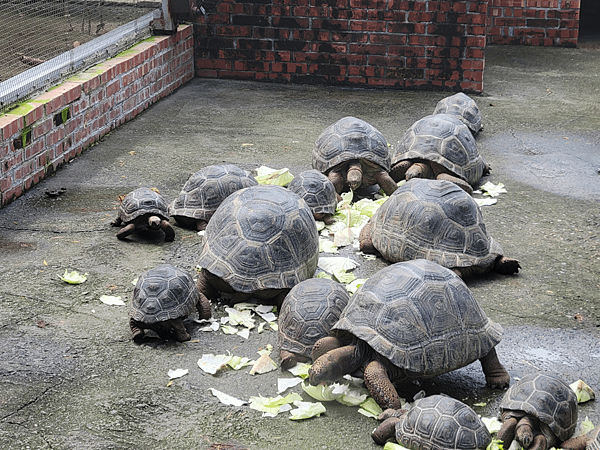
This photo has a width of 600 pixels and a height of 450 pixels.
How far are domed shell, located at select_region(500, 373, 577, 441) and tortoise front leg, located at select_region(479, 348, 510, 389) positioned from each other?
0.44 meters

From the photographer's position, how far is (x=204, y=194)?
6070 mm

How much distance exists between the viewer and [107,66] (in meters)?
8.38

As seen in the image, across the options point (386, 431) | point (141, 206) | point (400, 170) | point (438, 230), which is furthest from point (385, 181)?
point (386, 431)

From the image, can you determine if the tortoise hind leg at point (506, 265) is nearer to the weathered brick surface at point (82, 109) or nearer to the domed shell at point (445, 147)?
the domed shell at point (445, 147)

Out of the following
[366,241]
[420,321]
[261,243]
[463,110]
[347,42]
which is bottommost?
[366,241]

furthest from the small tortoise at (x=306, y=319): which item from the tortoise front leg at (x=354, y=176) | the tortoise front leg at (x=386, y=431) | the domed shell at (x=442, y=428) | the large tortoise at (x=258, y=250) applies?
the tortoise front leg at (x=354, y=176)

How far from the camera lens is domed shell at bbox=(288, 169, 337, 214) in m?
6.23

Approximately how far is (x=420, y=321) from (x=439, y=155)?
329 cm

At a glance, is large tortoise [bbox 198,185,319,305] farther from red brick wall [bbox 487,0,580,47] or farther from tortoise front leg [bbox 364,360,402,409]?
red brick wall [bbox 487,0,580,47]

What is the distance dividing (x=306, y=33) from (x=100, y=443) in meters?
8.01

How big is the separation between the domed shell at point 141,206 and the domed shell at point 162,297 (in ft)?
4.35

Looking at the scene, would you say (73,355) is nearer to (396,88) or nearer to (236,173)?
(236,173)

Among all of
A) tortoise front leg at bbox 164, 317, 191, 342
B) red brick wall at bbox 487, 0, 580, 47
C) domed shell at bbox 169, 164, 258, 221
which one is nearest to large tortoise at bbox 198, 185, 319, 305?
tortoise front leg at bbox 164, 317, 191, 342

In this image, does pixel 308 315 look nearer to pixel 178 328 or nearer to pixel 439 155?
pixel 178 328
